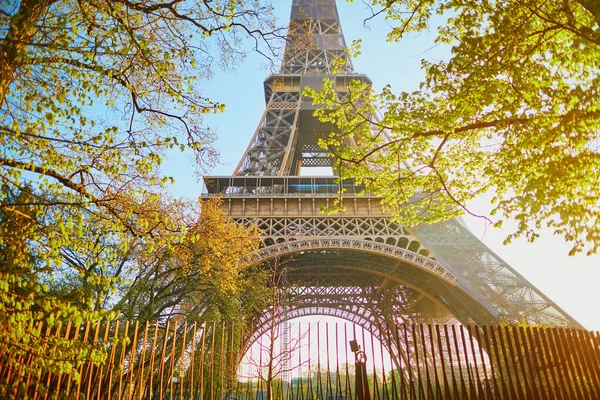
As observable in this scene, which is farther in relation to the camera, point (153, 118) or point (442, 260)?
point (442, 260)

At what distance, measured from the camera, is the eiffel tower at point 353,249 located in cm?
2217

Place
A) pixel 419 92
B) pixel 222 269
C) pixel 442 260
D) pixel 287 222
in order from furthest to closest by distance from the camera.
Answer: pixel 287 222, pixel 442 260, pixel 222 269, pixel 419 92

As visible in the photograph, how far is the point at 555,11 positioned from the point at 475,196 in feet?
16.0

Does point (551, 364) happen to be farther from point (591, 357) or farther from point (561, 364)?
point (591, 357)

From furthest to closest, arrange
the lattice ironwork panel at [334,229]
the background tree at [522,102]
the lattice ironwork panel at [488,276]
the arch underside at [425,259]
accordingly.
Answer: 1. the lattice ironwork panel at [334,229]
2. the arch underside at [425,259]
3. the lattice ironwork panel at [488,276]
4. the background tree at [522,102]

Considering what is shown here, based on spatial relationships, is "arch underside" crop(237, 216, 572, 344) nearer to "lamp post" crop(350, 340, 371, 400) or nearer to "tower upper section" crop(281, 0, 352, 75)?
"lamp post" crop(350, 340, 371, 400)

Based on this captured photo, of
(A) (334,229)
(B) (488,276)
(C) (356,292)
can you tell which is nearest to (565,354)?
(B) (488,276)

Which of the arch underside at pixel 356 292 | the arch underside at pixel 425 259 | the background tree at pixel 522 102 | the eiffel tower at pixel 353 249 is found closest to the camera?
the background tree at pixel 522 102

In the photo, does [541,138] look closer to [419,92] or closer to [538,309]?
[419,92]

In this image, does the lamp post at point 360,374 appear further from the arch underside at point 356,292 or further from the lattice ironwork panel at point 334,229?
the arch underside at point 356,292

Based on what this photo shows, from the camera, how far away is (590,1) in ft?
16.3

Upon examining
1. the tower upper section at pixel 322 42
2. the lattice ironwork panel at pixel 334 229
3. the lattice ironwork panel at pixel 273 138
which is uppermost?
the tower upper section at pixel 322 42

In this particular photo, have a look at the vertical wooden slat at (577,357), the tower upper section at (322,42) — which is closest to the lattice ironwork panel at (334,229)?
the tower upper section at (322,42)

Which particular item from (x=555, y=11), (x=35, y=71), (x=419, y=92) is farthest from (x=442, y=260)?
(x=35, y=71)
